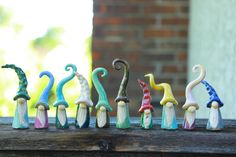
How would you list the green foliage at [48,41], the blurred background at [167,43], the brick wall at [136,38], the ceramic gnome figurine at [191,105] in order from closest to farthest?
the ceramic gnome figurine at [191,105]
the blurred background at [167,43]
the brick wall at [136,38]
the green foliage at [48,41]

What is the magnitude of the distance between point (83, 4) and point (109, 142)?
11.6 feet

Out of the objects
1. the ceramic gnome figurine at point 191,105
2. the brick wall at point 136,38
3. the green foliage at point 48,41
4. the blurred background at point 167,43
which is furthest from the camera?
the green foliage at point 48,41

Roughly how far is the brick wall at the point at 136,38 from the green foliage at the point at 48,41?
86.2 inches

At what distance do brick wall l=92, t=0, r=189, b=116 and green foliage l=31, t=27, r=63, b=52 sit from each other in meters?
2.19

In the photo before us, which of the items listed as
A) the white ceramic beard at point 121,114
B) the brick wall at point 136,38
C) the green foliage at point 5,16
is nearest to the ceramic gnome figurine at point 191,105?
the white ceramic beard at point 121,114

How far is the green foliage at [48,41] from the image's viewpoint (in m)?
4.58

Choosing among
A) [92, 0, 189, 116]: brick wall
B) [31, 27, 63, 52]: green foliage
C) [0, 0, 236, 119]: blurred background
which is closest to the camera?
[0, 0, 236, 119]: blurred background

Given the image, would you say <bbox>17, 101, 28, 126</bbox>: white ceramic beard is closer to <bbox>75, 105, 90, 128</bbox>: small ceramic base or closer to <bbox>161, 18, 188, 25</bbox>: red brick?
<bbox>75, 105, 90, 128</bbox>: small ceramic base

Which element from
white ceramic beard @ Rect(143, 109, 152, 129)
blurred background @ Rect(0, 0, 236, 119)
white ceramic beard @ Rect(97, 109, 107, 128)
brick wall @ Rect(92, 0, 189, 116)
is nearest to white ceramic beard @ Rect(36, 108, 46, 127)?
white ceramic beard @ Rect(97, 109, 107, 128)

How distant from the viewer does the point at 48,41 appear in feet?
15.3

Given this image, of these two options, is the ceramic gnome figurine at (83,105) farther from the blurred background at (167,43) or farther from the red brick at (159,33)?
the red brick at (159,33)

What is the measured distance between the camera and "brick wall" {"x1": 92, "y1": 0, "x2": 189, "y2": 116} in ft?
8.04

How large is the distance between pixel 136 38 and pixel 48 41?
234cm

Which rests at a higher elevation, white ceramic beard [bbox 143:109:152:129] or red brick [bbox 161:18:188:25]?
red brick [bbox 161:18:188:25]
